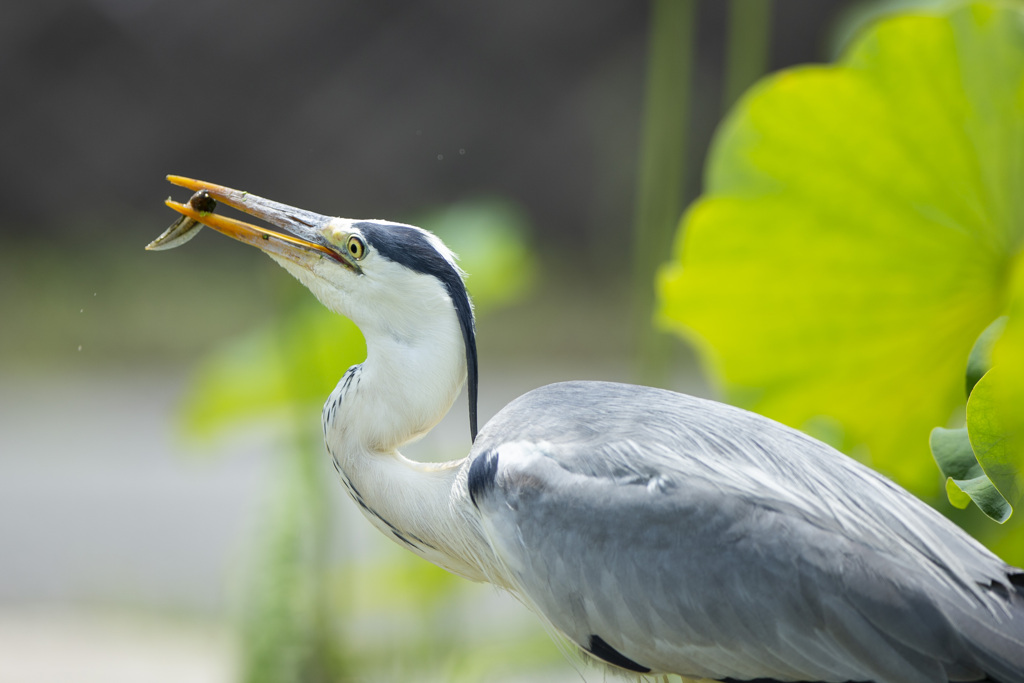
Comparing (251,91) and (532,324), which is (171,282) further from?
(532,324)

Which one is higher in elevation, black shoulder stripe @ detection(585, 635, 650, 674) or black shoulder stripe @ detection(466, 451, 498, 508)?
black shoulder stripe @ detection(466, 451, 498, 508)

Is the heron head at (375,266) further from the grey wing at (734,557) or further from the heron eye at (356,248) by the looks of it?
the grey wing at (734,557)

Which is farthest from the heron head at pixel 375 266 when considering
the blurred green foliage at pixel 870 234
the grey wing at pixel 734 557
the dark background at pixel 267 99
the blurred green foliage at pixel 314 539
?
the dark background at pixel 267 99

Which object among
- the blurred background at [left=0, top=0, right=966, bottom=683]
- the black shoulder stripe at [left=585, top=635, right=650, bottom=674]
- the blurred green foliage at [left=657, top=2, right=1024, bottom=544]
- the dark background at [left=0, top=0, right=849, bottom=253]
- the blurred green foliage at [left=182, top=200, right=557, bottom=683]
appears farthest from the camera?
the dark background at [left=0, top=0, right=849, bottom=253]

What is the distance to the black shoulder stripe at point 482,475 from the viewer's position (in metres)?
1.22

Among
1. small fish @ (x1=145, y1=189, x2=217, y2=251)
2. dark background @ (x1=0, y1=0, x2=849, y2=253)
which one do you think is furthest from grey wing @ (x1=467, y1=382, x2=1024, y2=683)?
dark background @ (x1=0, y1=0, x2=849, y2=253)

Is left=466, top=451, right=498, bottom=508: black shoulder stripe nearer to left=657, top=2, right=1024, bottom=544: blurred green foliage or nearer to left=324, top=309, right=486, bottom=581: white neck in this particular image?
left=324, top=309, right=486, bottom=581: white neck

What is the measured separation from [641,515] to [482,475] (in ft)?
0.66

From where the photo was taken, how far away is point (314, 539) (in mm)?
2242

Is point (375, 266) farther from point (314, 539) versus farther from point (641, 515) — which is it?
point (314, 539)

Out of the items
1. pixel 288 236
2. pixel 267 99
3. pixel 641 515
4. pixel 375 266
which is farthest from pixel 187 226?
pixel 267 99

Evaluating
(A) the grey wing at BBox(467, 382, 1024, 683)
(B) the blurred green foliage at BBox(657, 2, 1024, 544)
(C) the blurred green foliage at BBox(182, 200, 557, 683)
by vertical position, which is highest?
(B) the blurred green foliage at BBox(657, 2, 1024, 544)

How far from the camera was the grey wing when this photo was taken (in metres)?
1.07

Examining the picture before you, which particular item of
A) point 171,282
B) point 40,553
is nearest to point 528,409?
point 40,553
